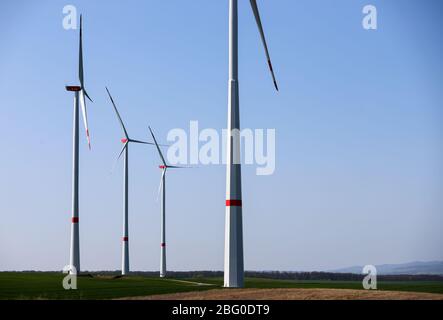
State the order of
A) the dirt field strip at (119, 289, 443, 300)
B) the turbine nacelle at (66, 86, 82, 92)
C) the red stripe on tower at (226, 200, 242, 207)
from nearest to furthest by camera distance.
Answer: the dirt field strip at (119, 289, 443, 300) < the red stripe on tower at (226, 200, 242, 207) < the turbine nacelle at (66, 86, 82, 92)

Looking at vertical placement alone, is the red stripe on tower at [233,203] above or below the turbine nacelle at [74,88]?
below

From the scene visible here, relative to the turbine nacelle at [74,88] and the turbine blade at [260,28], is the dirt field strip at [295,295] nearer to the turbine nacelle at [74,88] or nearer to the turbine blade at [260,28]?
the turbine blade at [260,28]

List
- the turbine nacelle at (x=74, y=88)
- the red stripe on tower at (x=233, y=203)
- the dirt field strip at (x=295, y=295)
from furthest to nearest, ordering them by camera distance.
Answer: the turbine nacelle at (x=74, y=88) < the red stripe on tower at (x=233, y=203) < the dirt field strip at (x=295, y=295)

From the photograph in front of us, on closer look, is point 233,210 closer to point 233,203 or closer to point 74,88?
point 233,203

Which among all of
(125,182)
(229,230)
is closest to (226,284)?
(229,230)

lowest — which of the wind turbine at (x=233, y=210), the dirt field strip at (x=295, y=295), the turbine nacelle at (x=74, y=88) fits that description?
the dirt field strip at (x=295, y=295)

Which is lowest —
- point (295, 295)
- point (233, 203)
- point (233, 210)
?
point (295, 295)

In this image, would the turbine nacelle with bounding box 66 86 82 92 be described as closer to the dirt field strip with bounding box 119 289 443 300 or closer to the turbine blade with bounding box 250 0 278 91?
the turbine blade with bounding box 250 0 278 91

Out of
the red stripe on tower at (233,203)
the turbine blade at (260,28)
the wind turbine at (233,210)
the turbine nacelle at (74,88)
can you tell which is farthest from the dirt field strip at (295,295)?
the turbine nacelle at (74,88)

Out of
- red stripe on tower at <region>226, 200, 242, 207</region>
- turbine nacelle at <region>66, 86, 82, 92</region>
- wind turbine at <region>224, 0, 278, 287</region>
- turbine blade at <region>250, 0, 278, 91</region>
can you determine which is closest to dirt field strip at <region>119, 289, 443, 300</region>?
wind turbine at <region>224, 0, 278, 287</region>

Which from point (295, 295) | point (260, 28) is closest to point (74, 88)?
point (260, 28)
